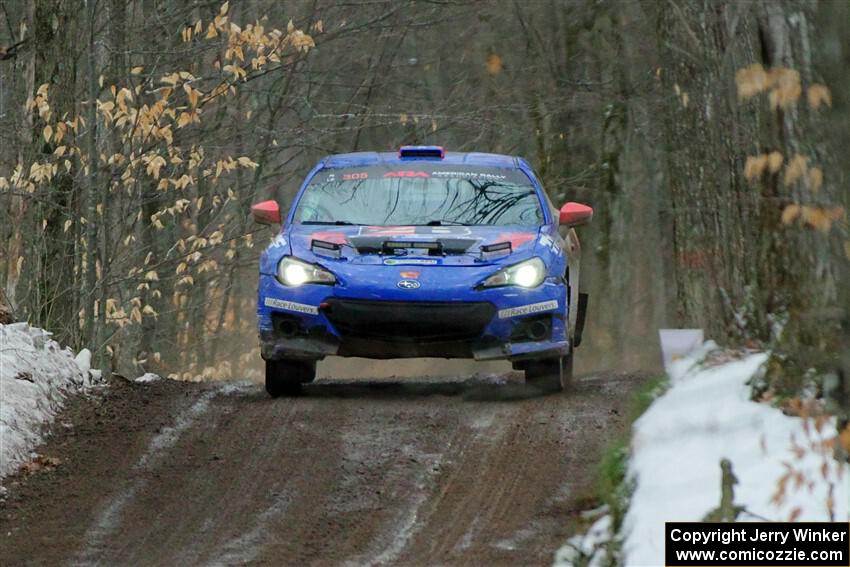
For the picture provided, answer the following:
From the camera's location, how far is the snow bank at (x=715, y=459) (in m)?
5.84

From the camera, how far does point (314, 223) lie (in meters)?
11.5

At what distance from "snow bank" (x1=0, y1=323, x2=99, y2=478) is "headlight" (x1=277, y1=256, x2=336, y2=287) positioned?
184cm

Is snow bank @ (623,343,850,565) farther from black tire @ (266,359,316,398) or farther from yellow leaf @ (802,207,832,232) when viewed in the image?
black tire @ (266,359,316,398)

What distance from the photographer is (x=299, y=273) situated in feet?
35.3

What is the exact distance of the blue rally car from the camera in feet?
34.9

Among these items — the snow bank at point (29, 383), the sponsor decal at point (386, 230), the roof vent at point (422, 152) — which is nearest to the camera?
the snow bank at point (29, 383)

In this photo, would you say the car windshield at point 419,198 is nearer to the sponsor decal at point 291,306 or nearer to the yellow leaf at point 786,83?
the sponsor decal at point 291,306

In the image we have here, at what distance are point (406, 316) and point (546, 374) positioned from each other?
1400 millimetres

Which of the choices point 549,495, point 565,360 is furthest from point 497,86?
point 549,495

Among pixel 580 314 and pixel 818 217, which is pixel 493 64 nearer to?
pixel 580 314

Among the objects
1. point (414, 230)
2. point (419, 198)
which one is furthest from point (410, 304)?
point (419, 198)

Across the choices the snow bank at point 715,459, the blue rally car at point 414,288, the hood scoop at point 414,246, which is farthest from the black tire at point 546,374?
the snow bank at point 715,459

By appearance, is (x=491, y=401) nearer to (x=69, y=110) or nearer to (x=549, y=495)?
(x=549, y=495)

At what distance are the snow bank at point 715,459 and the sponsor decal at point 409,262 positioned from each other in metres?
3.10
